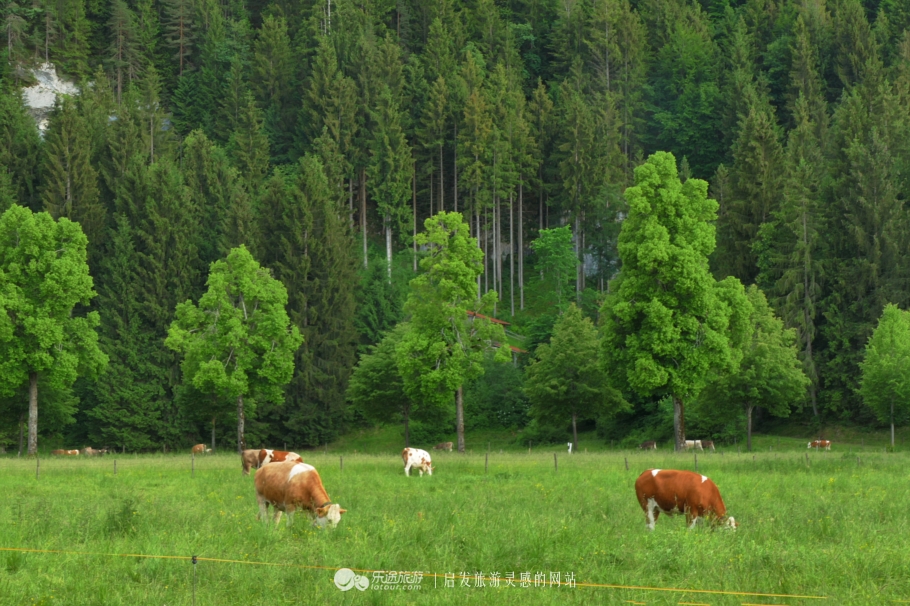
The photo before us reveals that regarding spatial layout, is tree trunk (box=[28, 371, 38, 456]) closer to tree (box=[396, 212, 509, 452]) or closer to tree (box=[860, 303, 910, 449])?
tree (box=[396, 212, 509, 452])

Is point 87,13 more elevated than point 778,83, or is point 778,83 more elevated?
point 87,13

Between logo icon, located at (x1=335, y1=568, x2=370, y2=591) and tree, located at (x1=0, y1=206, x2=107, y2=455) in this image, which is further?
tree, located at (x1=0, y1=206, x2=107, y2=455)

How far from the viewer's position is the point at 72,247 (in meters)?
55.0

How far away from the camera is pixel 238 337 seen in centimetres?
5400

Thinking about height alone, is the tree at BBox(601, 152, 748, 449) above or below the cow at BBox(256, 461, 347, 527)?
above

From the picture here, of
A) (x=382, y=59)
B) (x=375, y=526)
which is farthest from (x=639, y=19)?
(x=375, y=526)

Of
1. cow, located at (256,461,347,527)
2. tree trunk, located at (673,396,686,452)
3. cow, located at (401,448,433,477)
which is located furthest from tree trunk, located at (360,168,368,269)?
cow, located at (256,461,347,527)

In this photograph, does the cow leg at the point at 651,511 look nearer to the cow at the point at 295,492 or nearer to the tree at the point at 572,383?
the cow at the point at 295,492

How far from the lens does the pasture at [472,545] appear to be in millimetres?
14281

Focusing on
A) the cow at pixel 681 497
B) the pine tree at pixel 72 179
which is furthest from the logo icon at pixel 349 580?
the pine tree at pixel 72 179

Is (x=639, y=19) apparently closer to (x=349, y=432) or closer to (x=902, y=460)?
(x=349, y=432)

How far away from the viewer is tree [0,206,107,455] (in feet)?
173

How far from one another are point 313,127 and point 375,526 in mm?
84793

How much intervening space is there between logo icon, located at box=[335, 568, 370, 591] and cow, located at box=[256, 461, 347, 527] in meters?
4.36
